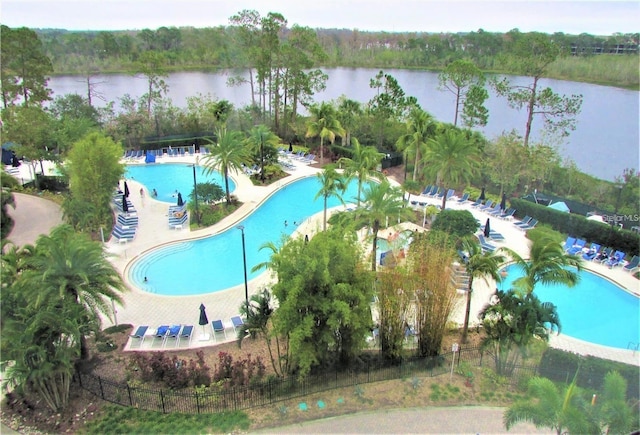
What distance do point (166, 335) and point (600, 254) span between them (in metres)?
17.3

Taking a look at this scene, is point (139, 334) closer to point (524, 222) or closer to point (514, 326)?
point (514, 326)

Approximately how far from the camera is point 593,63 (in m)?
67.1

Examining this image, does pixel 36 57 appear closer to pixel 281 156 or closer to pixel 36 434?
pixel 281 156

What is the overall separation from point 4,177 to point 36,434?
17.1m

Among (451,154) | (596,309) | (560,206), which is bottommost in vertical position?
(596,309)

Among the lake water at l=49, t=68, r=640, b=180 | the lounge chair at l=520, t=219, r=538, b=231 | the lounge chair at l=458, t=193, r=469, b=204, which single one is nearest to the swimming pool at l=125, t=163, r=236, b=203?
the lake water at l=49, t=68, r=640, b=180

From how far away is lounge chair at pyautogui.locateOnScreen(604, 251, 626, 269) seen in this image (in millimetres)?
19938

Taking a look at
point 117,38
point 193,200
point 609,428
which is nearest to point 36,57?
point 193,200

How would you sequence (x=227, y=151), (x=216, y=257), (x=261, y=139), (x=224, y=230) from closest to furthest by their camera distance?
(x=216, y=257) < (x=224, y=230) < (x=227, y=151) < (x=261, y=139)

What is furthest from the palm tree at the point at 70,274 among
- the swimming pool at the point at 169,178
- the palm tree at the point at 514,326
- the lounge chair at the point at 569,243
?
the lounge chair at the point at 569,243

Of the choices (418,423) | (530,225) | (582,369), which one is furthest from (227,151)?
(582,369)

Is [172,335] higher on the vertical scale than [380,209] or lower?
lower

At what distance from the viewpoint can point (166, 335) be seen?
1449cm

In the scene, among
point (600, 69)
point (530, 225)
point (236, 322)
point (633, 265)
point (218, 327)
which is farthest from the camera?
point (600, 69)
